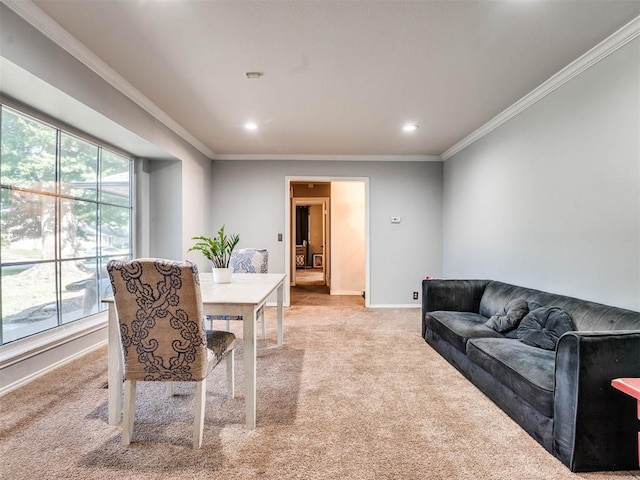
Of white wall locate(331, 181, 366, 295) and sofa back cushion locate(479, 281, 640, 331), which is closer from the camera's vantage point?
sofa back cushion locate(479, 281, 640, 331)

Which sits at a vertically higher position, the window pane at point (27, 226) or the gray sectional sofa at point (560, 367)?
the window pane at point (27, 226)

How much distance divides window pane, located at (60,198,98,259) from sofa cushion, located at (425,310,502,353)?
347 centimetres

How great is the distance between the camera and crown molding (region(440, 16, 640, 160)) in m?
2.15

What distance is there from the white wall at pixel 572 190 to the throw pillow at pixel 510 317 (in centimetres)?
35

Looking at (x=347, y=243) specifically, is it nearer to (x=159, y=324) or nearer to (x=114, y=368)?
(x=114, y=368)

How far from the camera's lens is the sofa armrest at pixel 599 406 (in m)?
1.59

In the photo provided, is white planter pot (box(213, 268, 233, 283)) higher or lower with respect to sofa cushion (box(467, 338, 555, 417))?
higher

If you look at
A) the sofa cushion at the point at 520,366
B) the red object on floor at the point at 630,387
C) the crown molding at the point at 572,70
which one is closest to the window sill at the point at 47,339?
the sofa cushion at the point at 520,366

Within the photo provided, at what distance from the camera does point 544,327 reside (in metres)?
2.43

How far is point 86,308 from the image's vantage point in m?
3.39

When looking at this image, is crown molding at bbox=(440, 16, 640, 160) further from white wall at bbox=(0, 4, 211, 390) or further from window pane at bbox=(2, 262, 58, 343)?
window pane at bbox=(2, 262, 58, 343)

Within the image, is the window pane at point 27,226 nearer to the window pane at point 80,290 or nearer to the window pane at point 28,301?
the window pane at point 28,301

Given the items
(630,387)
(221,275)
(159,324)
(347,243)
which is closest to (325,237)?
(347,243)

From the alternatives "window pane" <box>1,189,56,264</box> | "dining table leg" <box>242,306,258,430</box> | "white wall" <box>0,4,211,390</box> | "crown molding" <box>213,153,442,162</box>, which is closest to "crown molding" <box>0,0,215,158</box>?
"white wall" <box>0,4,211,390</box>
